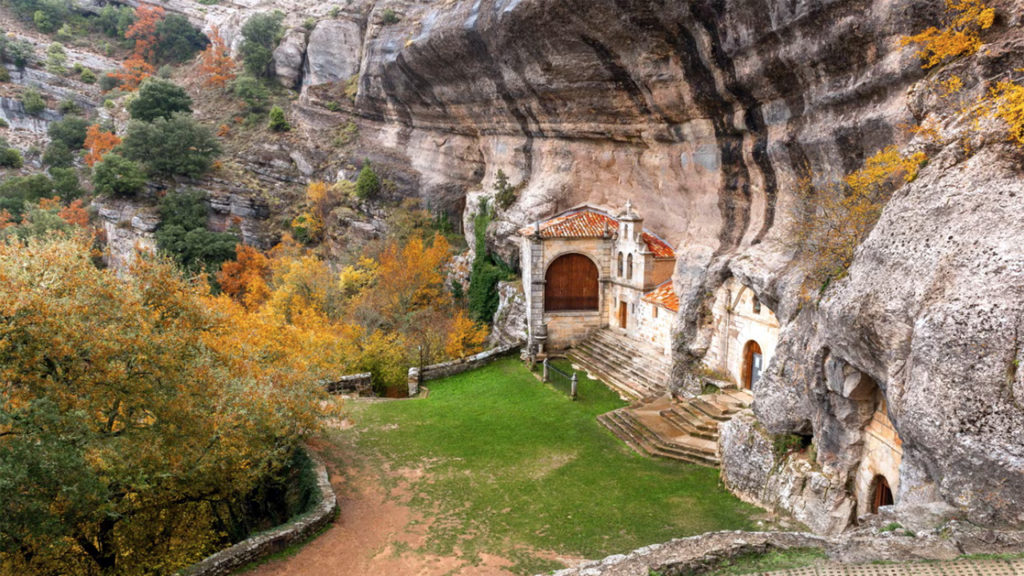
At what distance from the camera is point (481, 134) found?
108 ft

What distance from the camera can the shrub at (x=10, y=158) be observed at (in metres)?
46.5

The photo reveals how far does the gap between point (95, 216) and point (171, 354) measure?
4043 centimetres

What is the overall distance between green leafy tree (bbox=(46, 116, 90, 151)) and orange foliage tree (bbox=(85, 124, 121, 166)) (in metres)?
2.94

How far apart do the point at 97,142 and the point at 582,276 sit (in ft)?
136

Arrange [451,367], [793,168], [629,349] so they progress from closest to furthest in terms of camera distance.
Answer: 1. [793,168]
2. [629,349]
3. [451,367]

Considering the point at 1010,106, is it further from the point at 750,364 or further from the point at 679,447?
the point at 679,447

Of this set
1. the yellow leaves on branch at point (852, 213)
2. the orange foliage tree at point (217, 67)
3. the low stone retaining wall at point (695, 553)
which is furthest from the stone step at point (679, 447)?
the orange foliage tree at point (217, 67)

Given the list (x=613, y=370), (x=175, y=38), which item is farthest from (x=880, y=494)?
(x=175, y=38)

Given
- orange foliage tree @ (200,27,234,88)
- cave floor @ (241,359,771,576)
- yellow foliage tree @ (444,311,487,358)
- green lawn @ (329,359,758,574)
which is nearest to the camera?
cave floor @ (241,359,771,576)

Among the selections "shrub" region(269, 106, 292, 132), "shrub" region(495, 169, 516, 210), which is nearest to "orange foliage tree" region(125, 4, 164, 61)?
"shrub" region(269, 106, 292, 132)

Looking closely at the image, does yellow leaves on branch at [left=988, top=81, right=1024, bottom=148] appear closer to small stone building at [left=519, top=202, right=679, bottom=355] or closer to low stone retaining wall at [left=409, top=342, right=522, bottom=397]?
small stone building at [left=519, top=202, right=679, bottom=355]

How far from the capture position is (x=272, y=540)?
35.4ft

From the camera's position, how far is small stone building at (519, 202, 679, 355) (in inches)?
902

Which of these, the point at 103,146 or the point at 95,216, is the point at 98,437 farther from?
the point at 103,146
